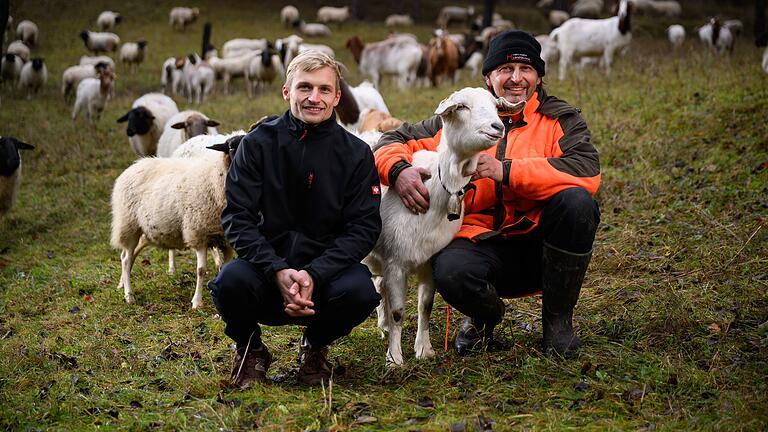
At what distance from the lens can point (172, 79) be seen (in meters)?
21.7

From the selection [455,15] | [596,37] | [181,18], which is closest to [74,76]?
[181,18]

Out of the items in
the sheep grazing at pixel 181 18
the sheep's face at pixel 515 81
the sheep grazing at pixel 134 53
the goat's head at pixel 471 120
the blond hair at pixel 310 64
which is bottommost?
the sheep grazing at pixel 134 53

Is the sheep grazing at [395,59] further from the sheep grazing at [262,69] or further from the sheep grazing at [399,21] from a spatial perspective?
the sheep grazing at [399,21]

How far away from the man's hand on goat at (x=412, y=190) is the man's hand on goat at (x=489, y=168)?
0.94 ft

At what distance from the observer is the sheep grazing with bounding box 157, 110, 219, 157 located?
378 inches

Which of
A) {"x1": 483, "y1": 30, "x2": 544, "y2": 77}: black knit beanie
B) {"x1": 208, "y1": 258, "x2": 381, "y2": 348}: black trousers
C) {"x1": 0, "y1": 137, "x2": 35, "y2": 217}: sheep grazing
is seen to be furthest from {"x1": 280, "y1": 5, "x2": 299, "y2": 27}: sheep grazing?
{"x1": 208, "y1": 258, "x2": 381, "y2": 348}: black trousers

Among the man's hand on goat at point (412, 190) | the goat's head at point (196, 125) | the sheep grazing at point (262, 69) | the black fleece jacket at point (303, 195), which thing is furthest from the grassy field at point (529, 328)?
the sheep grazing at point (262, 69)

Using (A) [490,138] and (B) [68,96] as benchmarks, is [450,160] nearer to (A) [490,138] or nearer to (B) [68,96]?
(A) [490,138]

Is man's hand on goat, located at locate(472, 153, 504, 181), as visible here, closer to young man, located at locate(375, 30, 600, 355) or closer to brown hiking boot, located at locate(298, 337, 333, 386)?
young man, located at locate(375, 30, 600, 355)

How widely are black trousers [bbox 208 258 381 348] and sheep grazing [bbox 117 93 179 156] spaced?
818 cm

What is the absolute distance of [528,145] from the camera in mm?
4215

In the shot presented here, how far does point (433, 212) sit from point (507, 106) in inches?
26.6

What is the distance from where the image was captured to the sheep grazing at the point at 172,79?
20.4m

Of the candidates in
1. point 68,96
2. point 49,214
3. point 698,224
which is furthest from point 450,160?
point 68,96
